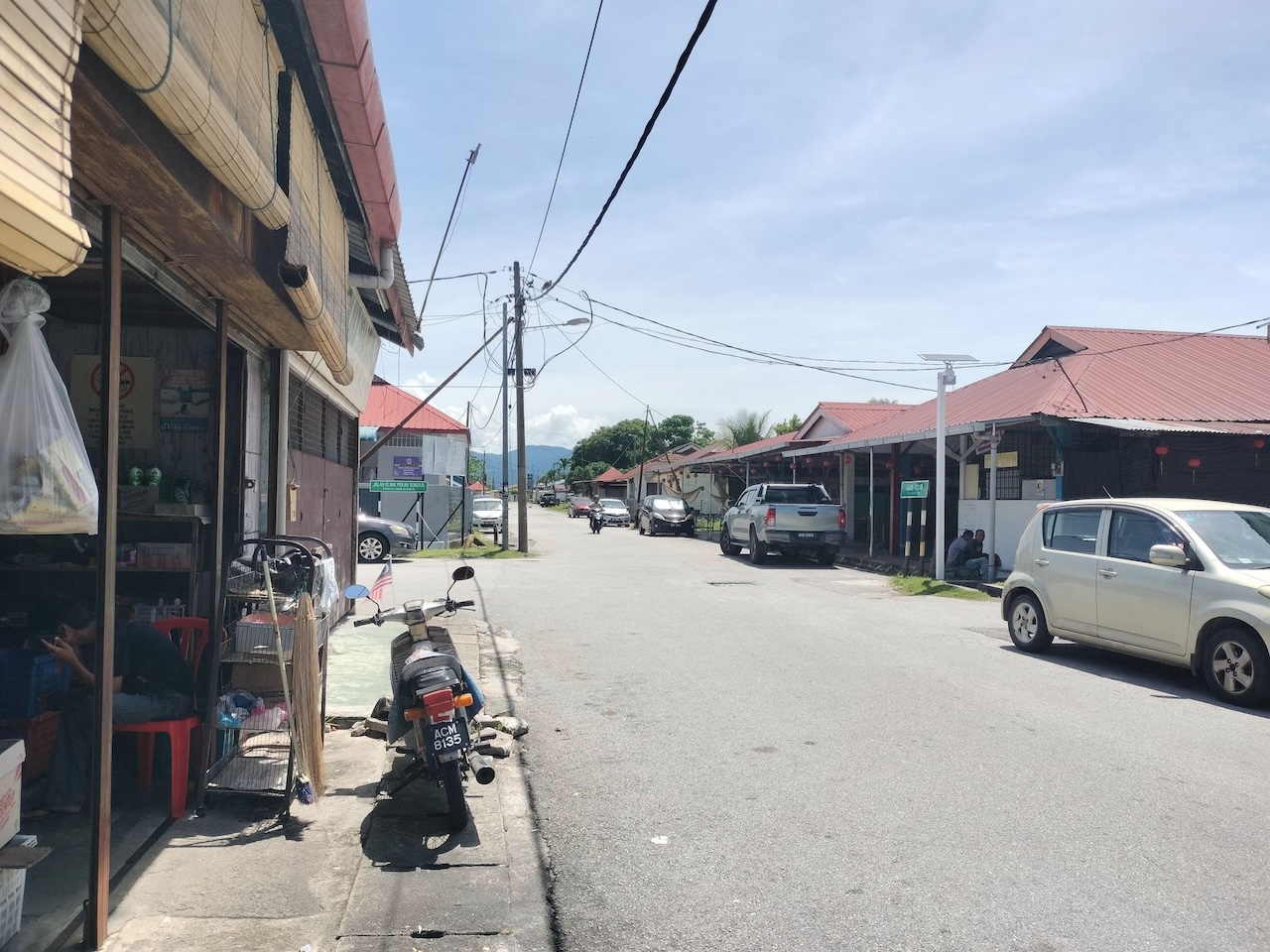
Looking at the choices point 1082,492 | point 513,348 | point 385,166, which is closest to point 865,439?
point 1082,492

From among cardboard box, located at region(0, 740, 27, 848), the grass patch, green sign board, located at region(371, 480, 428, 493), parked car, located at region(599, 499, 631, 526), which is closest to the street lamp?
the grass patch

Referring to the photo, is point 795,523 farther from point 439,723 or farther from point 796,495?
point 439,723

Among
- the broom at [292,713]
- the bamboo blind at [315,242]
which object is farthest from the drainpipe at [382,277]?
the broom at [292,713]

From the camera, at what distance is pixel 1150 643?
8.55 metres

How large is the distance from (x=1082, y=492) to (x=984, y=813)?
13.2m

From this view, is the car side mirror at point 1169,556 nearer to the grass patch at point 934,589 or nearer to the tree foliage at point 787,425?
the grass patch at point 934,589

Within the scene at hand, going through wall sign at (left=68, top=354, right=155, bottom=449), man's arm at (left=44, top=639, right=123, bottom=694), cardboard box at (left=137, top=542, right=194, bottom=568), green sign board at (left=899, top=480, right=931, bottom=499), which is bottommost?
man's arm at (left=44, top=639, right=123, bottom=694)

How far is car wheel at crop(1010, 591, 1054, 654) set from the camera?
10031mm

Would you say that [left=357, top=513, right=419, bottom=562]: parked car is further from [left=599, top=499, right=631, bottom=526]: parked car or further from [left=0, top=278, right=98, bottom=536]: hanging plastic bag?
[left=599, top=499, right=631, bottom=526]: parked car

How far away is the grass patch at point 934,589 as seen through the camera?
15914 millimetres

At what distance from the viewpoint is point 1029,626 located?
10227mm

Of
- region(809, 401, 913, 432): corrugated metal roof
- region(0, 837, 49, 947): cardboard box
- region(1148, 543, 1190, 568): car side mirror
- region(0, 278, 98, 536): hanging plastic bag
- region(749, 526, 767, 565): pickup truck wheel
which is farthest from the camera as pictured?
region(809, 401, 913, 432): corrugated metal roof

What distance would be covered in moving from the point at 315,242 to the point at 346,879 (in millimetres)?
A: 3657

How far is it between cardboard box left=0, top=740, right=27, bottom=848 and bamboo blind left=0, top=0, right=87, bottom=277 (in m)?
2.28
